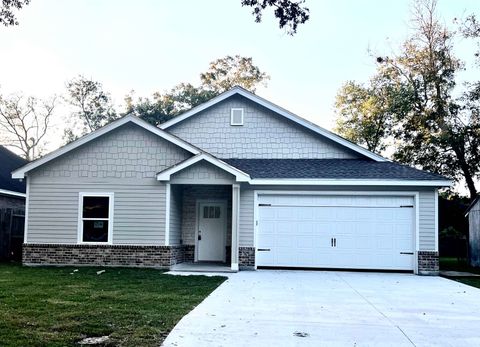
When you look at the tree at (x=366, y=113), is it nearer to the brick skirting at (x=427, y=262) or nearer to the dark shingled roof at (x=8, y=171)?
the brick skirting at (x=427, y=262)

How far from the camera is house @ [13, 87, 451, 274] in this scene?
48.6ft

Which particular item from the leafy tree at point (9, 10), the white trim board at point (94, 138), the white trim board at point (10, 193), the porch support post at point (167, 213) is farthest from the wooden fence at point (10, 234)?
the leafy tree at point (9, 10)

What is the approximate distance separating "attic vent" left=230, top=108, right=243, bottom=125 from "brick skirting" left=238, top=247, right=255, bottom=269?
4909 millimetres

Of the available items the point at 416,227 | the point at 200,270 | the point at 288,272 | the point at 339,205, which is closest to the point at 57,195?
the point at 200,270

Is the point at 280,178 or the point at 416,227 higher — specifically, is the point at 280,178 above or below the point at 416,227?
above

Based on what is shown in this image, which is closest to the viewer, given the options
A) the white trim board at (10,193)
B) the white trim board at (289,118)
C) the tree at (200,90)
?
the white trim board at (289,118)

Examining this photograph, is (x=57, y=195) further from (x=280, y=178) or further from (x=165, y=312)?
(x=165, y=312)

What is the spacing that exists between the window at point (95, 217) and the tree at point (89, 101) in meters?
28.7

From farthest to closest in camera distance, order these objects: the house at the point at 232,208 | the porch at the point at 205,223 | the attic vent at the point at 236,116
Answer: the attic vent at the point at 236,116 < the porch at the point at 205,223 < the house at the point at 232,208

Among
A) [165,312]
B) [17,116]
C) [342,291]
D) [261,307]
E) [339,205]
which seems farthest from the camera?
[17,116]

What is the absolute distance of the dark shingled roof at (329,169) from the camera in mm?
15168

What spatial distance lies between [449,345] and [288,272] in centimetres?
861

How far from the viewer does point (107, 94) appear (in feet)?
141

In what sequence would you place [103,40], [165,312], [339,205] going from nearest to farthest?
[165,312]
[339,205]
[103,40]
